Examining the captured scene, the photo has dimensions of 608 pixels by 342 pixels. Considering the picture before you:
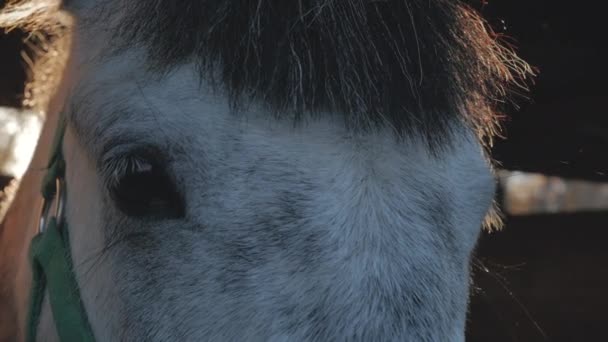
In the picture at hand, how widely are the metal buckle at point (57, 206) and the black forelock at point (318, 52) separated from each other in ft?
0.88

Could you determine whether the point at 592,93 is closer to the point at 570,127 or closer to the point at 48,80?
the point at 570,127

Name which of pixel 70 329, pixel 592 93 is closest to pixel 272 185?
pixel 70 329

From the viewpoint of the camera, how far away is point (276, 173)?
3.22 feet

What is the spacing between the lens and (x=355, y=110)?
1.04 meters

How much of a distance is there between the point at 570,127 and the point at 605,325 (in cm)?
89

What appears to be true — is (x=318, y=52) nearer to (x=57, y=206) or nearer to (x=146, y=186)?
(x=146, y=186)

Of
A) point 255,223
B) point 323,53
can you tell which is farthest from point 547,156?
point 255,223

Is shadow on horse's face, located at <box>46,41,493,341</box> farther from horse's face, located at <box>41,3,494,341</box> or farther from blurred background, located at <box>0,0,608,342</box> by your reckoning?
blurred background, located at <box>0,0,608,342</box>

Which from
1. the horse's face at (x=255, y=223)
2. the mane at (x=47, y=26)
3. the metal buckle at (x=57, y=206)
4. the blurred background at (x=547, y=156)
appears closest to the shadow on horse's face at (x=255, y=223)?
the horse's face at (x=255, y=223)

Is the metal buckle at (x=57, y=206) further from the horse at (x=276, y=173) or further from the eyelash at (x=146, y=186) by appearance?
the eyelash at (x=146, y=186)

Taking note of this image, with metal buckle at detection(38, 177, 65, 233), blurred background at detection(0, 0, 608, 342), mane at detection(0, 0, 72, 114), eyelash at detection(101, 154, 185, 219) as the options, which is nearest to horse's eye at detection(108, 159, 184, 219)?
eyelash at detection(101, 154, 185, 219)

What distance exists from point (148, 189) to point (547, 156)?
157 cm

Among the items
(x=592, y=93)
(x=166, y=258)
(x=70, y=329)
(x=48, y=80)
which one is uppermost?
(x=48, y=80)

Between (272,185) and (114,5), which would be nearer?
(272,185)
